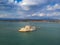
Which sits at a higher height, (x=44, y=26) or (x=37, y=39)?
(x=44, y=26)

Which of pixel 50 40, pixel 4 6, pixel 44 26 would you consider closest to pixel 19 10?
pixel 4 6

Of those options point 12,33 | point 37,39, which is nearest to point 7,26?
point 12,33

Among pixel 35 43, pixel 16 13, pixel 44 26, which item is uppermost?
pixel 16 13

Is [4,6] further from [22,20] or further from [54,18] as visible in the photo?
[54,18]

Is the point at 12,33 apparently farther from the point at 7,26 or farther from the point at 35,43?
the point at 35,43

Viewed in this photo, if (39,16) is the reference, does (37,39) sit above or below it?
below

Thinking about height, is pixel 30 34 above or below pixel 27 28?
below
